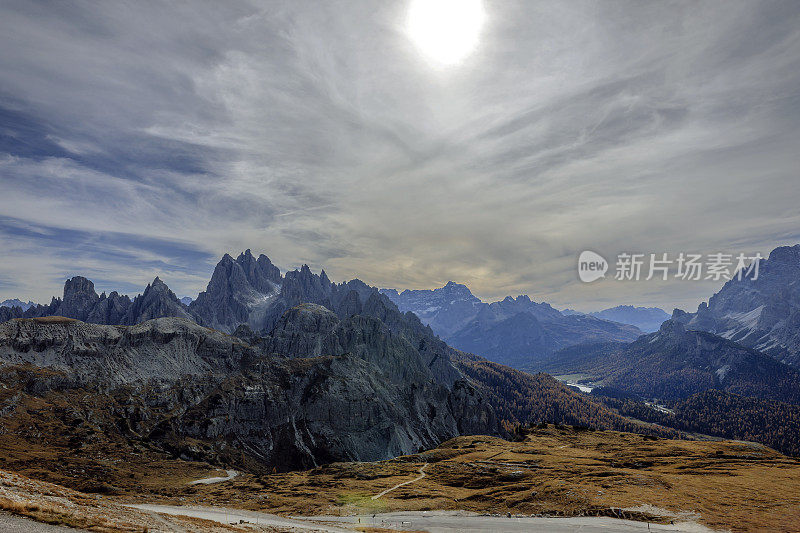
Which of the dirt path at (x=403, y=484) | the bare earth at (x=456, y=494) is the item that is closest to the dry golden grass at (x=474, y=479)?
the bare earth at (x=456, y=494)

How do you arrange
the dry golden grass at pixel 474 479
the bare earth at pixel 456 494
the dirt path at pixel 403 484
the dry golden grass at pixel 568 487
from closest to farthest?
1. the bare earth at pixel 456 494
2. the dry golden grass at pixel 568 487
3. the dry golden grass at pixel 474 479
4. the dirt path at pixel 403 484

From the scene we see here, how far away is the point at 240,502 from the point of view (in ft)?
260

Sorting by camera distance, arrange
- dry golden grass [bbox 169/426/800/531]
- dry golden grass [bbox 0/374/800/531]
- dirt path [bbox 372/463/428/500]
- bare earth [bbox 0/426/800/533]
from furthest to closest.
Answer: dirt path [bbox 372/463/428/500] < dry golden grass [bbox 0/374/800/531] < dry golden grass [bbox 169/426/800/531] < bare earth [bbox 0/426/800/533]

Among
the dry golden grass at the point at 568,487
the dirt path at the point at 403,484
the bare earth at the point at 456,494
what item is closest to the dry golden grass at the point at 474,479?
the dry golden grass at the point at 568,487

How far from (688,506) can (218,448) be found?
568 feet

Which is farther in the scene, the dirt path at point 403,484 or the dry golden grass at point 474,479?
the dirt path at point 403,484

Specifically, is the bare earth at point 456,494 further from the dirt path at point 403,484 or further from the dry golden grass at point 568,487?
the dirt path at point 403,484

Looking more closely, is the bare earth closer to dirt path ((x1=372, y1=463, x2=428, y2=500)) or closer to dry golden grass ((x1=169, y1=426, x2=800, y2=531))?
dry golden grass ((x1=169, y1=426, x2=800, y2=531))

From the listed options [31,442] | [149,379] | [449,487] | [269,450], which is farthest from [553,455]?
[149,379]

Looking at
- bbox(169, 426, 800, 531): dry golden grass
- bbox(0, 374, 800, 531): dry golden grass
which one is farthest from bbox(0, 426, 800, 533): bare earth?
bbox(0, 374, 800, 531): dry golden grass

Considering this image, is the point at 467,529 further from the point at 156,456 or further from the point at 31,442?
the point at 31,442

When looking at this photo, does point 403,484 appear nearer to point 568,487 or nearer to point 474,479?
point 474,479

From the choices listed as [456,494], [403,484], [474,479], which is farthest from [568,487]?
[403,484]

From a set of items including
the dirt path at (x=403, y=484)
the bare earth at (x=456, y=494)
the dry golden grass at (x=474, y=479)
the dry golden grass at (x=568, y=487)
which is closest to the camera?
the bare earth at (x=456, y=494)
